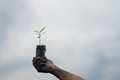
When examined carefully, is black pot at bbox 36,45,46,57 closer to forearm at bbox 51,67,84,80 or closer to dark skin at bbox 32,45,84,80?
dark skin at bbox 32,45,84,80

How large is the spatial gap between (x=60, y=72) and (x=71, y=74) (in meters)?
0.64

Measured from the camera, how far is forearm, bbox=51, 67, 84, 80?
1195 centimetres

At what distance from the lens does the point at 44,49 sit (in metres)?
13.0

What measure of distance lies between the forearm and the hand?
259mm

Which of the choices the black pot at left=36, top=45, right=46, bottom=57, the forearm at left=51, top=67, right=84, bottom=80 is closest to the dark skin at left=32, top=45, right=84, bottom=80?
the forearm at left=51, top=67, right=84, bottom=80

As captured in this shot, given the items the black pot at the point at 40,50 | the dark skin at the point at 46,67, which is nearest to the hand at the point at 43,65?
the dark skin at the point at 46,67

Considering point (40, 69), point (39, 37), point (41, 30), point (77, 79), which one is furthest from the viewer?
point (41, 30)

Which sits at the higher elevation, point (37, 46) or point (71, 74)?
point (37, 46)

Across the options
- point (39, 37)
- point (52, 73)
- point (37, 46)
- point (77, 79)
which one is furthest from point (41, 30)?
point (77, 79)

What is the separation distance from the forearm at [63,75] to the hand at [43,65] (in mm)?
259

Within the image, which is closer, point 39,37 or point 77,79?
point 77,79

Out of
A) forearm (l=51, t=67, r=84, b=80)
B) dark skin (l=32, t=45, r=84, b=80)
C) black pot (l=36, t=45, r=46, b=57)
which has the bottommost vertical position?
forearm (l=51, t=67, r=84, b=80)

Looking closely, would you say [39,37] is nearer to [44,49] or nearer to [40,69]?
[44,49]

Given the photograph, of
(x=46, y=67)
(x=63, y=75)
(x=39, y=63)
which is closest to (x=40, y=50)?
(x=39, y=63)
